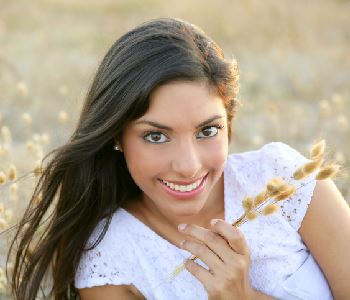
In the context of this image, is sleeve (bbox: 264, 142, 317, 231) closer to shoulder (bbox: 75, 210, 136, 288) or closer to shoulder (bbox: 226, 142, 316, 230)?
shoulder (bbox: 226, 142, 316, 230)

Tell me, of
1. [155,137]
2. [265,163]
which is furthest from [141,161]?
[265,163]

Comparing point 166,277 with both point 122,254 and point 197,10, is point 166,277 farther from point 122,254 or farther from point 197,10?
point 197,10

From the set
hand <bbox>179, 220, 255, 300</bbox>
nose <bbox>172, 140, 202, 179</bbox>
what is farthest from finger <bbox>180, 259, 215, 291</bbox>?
nose <bbox>172, 140, 202, 179</bbox>

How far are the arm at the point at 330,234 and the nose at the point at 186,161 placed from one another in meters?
0.54

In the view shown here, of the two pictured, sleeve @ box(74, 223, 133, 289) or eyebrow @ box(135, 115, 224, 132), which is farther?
sleeve @ box(74, 223, 133, 289)

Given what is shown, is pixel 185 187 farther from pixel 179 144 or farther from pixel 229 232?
pixel 229 232

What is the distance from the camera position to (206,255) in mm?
2393

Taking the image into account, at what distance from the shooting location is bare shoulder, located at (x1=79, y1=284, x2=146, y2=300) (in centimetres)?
284

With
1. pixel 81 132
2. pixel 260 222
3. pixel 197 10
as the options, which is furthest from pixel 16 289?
pixel 197 10

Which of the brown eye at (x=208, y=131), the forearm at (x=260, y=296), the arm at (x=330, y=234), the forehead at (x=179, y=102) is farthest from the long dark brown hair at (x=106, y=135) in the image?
the forearm at (x=260, y=296)

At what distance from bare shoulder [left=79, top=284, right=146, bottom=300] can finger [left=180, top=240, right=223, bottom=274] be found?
1.70ft

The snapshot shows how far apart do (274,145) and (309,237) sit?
36 cm

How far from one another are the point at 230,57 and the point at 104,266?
6.11 metres

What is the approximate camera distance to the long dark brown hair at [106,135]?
2488mm
